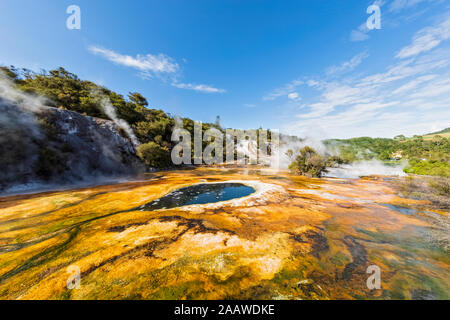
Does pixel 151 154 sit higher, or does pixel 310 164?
pixel 151 154

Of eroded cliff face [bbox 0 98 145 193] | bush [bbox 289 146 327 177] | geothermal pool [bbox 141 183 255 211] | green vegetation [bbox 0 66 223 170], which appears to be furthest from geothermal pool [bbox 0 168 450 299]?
green vegetation [bbox 0 66 223 170]

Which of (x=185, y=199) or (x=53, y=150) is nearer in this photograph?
(x=185, y=199)

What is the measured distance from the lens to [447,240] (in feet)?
17.0

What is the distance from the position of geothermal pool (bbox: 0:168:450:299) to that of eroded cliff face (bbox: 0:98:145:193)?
25.9 ft

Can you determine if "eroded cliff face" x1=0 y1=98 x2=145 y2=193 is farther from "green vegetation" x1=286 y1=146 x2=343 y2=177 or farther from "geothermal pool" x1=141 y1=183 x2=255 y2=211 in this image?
"green vegetation" x1=286 y1=146 x2=343 y2=177

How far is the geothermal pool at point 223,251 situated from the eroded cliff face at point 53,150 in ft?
25.9

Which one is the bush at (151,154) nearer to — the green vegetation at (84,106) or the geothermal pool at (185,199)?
the green vegetation at (84,106)

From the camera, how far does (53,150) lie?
15422mm

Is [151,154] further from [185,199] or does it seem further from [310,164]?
[310,164]

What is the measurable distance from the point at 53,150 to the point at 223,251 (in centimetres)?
2301

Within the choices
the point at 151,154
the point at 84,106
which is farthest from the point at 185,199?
the point at 84,106

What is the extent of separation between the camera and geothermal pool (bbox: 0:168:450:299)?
3193 millimetres
